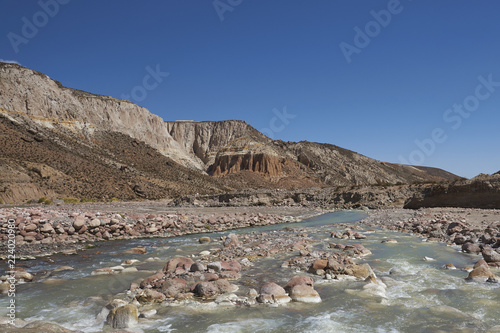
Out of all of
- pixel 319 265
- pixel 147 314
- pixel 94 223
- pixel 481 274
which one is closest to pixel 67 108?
pixel 94 223

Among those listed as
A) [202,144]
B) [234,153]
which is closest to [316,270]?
[234,153]

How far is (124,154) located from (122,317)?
66307 mm

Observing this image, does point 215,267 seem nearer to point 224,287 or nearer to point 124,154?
point 224,287

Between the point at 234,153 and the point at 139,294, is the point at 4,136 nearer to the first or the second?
the point at 139,294

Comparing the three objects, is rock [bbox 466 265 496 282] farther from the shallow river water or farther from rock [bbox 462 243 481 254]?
rock [bbox 462 243 481 254]

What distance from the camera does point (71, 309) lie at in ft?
Answer: 17.5

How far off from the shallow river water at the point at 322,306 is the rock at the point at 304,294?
0.18m

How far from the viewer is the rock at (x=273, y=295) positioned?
5508 millimetres

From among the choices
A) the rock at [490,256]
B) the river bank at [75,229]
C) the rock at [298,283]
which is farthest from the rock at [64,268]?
the rock at [490,256]

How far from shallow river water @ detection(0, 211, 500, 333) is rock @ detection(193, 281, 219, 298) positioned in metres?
0.51

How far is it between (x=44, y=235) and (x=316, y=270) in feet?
38.1

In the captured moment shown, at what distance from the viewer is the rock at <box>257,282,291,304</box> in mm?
5508

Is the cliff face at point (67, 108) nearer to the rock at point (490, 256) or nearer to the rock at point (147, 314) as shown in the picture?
the rock at point (147, 314)

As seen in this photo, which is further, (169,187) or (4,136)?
(169,187)
